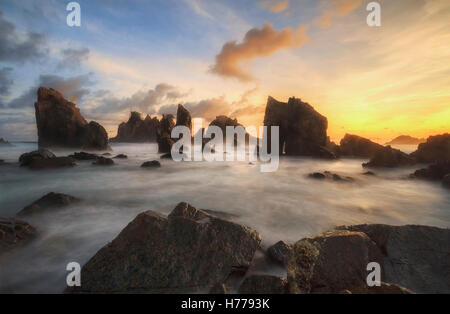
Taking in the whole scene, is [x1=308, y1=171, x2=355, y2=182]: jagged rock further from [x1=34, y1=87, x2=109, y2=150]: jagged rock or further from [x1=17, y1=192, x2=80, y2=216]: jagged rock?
[x1=34, y1=87, x2=109, y2=150]: jagged rock

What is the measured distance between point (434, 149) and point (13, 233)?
114ft

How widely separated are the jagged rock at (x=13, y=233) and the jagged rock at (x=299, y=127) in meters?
33.1

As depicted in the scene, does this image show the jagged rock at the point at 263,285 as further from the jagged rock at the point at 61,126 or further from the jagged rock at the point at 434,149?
the jagged rock at the point at 61,126

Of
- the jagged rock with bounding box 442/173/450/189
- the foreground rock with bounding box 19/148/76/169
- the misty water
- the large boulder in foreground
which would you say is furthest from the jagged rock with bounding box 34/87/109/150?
the jagged rock with bounding box 442/173/450/189

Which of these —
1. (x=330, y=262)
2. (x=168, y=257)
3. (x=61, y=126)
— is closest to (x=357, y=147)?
(x=330, y=262)

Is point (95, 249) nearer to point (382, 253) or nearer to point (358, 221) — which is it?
point (382, 253)

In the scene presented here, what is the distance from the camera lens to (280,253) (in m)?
4.09

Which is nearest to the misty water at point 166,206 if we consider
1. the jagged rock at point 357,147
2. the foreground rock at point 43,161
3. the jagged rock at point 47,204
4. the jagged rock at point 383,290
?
the jagged rock at point 47,204

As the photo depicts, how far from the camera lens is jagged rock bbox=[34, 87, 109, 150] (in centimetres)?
3456

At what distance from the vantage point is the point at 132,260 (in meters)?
3.15

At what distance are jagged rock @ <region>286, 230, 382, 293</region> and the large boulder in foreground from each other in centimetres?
96

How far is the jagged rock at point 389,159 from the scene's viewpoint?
22.0 meters

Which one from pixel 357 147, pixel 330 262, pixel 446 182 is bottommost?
pixel 446 182

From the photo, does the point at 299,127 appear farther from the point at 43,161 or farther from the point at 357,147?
the point at 43,161
